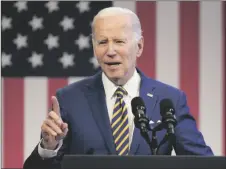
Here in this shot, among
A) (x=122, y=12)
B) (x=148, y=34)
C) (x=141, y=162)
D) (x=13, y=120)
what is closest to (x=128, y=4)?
(x=148, y=34)

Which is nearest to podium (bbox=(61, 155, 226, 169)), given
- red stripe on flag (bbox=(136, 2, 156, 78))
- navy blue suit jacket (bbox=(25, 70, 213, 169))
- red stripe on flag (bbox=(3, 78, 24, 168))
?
navy blue suit jacket (bbox=(25, 70, 213, 169))

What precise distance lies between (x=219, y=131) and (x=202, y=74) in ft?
1.24

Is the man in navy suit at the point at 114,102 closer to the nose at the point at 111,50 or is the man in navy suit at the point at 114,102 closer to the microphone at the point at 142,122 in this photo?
the nose at the point at 111,50

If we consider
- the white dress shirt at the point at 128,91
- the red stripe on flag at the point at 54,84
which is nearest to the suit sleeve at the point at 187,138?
the white dress shirt at the point at 128,91

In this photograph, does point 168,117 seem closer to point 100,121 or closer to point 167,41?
point 100,121

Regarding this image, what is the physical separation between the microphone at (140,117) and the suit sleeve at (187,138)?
1.33 ft

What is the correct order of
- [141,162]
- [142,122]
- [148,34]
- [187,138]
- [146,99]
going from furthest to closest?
[148,34]
[146,99]
[187,138]
[142,122]
[141,162]

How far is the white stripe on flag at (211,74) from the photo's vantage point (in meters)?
3.49

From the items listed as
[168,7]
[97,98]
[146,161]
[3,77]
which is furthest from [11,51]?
[146,161]

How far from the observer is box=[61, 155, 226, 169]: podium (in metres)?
1.21

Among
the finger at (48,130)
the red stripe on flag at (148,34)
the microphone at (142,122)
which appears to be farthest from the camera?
the red stripe on flag at (148,34)

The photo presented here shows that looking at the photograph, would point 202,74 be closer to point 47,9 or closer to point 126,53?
point 47,9

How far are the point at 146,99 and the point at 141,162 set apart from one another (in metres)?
0.79

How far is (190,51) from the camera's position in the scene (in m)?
3.53
